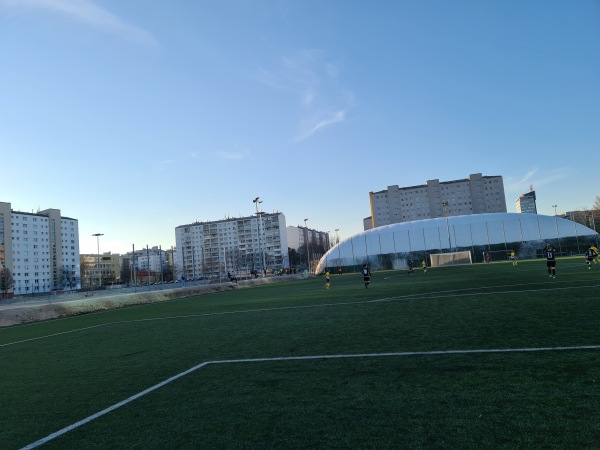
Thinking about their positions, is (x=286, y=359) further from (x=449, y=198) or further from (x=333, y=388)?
(x=449, y=198)

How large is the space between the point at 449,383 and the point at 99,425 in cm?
397

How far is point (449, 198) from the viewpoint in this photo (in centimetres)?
16425

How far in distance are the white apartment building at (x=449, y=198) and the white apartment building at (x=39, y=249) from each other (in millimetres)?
119770

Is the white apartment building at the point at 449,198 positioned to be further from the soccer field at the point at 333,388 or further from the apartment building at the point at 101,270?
the soccer field at the point at 333,388

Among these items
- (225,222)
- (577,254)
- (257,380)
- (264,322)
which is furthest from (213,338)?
(225,222)

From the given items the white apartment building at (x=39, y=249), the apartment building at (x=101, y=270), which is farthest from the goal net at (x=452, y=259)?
the apartment building at (x=101, y=270)

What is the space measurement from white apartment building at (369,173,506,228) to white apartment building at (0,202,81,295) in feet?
393

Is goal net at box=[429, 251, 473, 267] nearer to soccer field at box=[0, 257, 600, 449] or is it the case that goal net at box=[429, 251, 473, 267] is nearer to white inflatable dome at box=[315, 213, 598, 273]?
white inflatable dome at box=[315, 213, 598, 273]

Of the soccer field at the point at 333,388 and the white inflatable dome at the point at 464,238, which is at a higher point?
the white inflatable dome at the point at 464,238

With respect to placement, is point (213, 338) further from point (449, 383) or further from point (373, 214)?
point (373, 214)

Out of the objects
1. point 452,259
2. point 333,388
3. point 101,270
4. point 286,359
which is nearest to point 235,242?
point 101,270

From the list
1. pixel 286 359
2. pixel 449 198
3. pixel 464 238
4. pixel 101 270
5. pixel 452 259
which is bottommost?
pixel 286 359

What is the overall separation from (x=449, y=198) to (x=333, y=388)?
559 feet

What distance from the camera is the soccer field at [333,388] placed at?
3.66m
